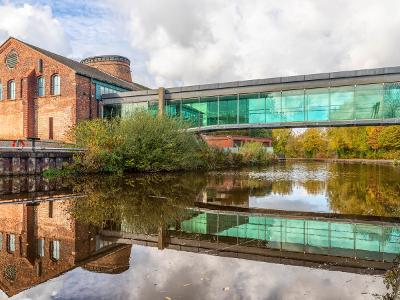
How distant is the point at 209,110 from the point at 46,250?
23.6m

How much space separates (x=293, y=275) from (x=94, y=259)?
316 cm

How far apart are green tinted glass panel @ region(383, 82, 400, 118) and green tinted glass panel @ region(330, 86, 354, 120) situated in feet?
6.41

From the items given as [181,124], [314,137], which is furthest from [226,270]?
[314,137]

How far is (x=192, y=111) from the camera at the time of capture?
30391 mm

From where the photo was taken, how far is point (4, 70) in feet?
114


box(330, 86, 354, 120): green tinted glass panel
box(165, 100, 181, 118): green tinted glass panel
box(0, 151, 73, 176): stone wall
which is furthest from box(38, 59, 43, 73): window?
box(330, 86, 354, 120): green tinted glass panel

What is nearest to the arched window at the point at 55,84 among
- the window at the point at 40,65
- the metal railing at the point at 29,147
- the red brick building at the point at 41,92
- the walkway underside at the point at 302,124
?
the red brick building at the point at 41,92

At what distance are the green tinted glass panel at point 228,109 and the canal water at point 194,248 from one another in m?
16.1

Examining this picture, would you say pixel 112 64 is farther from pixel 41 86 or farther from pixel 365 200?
pixel 365 200

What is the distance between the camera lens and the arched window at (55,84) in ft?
106

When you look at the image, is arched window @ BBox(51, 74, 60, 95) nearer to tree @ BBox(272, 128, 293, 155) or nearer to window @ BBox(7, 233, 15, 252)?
window @ BBox(7, 233, 15, 252)

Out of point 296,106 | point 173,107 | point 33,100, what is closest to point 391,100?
point 296,106

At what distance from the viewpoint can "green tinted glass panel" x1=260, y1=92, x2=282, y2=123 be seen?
26500 millimetres

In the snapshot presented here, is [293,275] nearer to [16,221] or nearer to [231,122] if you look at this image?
[16,221]
